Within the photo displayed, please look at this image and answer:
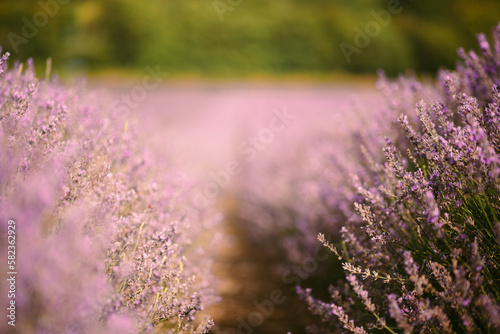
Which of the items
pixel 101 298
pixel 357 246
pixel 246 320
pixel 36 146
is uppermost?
pixel 36 146

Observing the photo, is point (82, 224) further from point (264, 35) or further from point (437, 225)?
point (264, 35)

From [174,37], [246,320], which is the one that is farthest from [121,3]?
[246,320]

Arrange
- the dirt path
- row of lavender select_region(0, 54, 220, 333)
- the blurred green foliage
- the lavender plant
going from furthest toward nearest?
the blurred green foliage → the dirt path → the lavender plant → row of lavender select_region(0, 54, 220, 333)

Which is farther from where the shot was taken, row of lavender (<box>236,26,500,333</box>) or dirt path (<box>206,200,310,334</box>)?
dirt path (<box>206,200,310,334</box>)

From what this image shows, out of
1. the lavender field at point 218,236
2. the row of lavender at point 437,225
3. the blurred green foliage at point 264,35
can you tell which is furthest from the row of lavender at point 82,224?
the blurred green foliage at point 264,35

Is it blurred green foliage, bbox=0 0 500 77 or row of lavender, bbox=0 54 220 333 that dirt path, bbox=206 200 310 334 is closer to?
row of lavender, bbox=0 54 220 333

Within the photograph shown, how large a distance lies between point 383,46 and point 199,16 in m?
11.7

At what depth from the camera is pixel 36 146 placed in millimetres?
1461

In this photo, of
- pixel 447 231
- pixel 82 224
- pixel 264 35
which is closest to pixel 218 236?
pixel 82 224

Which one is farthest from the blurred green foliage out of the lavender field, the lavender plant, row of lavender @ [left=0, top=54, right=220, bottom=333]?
the lavender plant

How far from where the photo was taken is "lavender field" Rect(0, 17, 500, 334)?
1.00 metres

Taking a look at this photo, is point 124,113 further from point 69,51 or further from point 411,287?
point 69,51

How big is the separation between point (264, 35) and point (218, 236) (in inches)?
958

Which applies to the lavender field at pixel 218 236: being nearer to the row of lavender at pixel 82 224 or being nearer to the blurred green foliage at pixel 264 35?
the row of lavender at pixel 82 224
